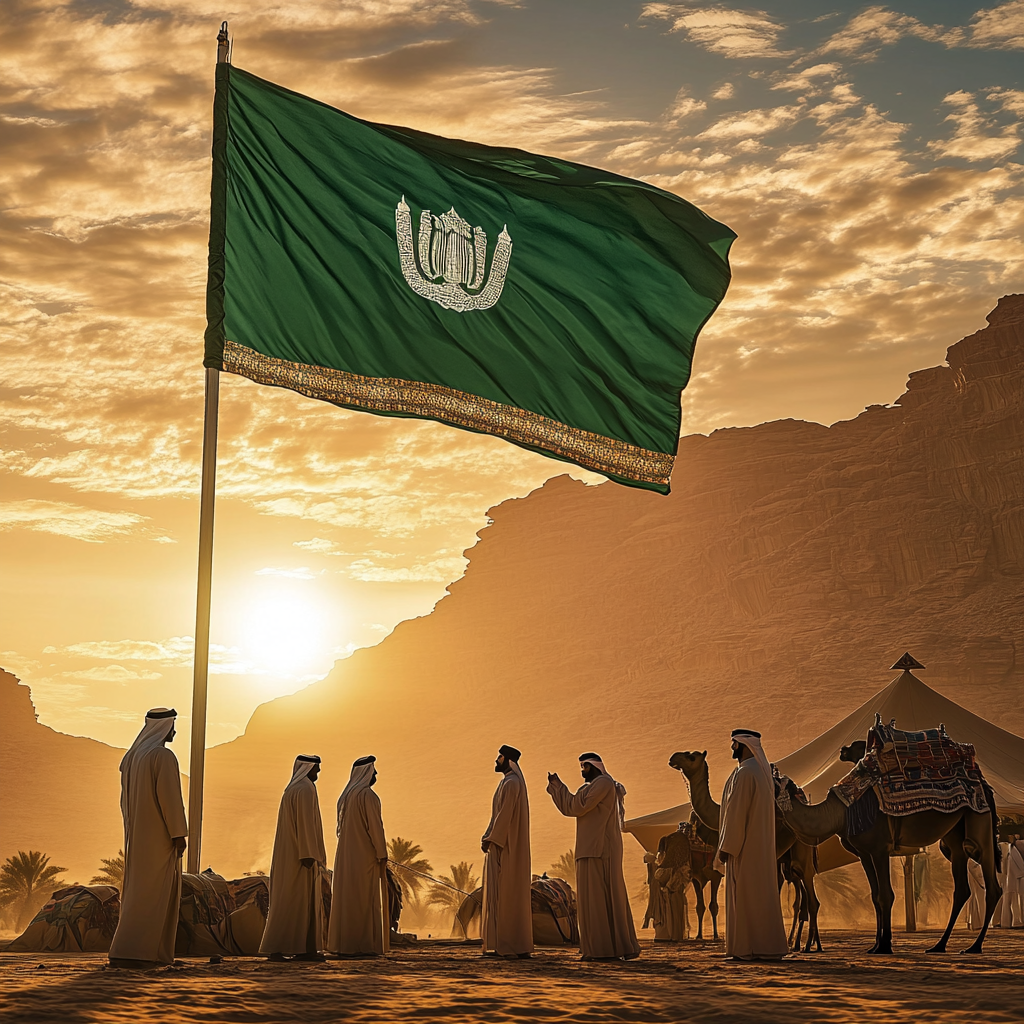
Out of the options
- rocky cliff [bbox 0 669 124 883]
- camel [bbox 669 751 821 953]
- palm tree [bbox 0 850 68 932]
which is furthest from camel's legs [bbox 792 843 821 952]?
rocky cliff [bbox 0 669 124 883]

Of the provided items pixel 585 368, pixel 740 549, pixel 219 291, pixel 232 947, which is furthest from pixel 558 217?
pixel 740 549

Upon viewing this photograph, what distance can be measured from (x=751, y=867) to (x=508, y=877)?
2.34 metres

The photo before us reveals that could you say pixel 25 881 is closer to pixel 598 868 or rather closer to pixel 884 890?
pixel 598 868

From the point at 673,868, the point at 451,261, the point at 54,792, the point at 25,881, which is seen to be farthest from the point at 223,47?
the point at 54,792

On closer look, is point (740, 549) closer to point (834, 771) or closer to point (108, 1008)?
point (834, 771)

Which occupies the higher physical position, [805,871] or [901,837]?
[901,837]

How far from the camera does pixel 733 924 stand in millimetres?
10969

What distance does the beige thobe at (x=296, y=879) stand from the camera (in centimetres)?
1133

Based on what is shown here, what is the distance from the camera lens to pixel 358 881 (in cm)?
1207

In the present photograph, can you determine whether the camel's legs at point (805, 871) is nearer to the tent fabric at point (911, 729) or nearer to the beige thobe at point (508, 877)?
the beige thobe at point (508, 877)

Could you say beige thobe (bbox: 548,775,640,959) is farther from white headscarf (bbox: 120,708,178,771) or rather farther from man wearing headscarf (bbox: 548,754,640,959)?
white headscarf (bbox: 120,708,178,771)

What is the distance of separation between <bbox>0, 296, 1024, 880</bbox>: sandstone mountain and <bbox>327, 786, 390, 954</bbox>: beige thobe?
208 feet

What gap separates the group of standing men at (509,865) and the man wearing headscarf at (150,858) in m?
0.13

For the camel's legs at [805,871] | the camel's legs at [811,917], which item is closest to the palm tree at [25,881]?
the camel's legs at [805,871]
